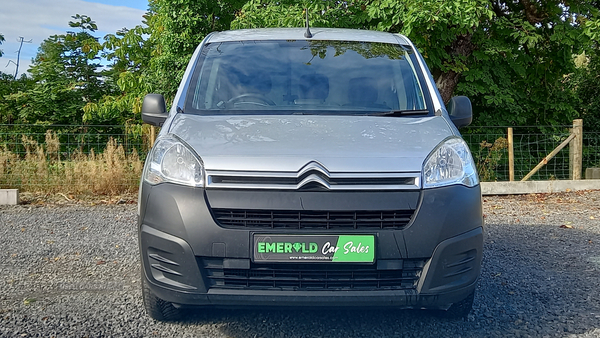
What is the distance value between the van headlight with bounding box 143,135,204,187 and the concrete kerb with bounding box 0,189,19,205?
717 centimetres

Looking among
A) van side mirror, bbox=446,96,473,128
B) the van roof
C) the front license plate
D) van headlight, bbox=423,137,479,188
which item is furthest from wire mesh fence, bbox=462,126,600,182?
the front license plate

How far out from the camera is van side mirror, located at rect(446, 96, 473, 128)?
146 inches

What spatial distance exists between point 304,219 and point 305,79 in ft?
4.33

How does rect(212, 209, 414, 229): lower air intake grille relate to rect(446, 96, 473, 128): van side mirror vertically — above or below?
below

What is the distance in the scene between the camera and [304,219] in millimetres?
2678

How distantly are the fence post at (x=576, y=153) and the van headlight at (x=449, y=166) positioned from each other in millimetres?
9651

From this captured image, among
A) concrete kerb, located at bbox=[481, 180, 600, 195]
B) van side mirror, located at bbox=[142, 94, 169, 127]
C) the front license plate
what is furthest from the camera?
concrete kerb, located at bbox=[481, 180, 600, 195]

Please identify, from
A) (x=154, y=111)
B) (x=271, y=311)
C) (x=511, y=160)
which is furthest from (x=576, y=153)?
(x=154, y=111)

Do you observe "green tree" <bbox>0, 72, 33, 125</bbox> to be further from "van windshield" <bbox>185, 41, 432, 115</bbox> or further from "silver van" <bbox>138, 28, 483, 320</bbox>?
"silver van" <bbox>138, 28, 483, 320</bbox>

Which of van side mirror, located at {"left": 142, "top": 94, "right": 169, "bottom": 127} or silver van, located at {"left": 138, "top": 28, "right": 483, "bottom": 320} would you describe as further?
van side mirror, located at {"left": 142, "top": 94, "right": 169, "bottom": 127}

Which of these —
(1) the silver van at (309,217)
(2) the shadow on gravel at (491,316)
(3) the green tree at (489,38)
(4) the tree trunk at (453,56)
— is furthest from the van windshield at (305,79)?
(4) the tree trunk at (453,56)

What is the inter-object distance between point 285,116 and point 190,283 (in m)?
1.11

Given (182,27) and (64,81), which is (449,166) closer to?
(182,27)

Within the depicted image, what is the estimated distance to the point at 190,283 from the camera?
2758mm
